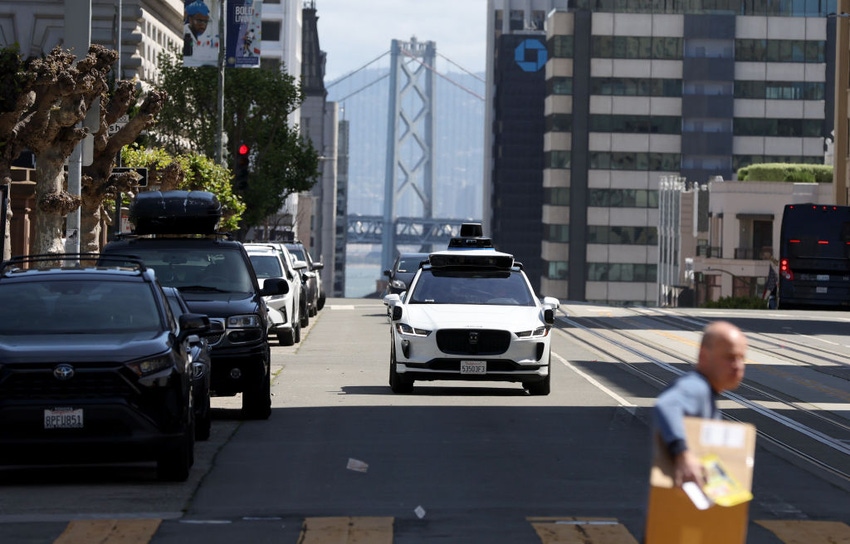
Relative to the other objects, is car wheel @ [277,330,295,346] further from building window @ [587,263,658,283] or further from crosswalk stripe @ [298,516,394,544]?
building window @ [587,263,658,283]

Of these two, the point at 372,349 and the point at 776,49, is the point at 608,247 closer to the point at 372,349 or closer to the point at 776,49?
the point at 776,49

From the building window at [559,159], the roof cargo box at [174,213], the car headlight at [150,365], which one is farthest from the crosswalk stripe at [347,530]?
the building window at [559,159]

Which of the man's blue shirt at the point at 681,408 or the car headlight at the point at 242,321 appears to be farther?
the car headlight at the point at 242,321

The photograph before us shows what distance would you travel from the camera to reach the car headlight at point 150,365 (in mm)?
13344

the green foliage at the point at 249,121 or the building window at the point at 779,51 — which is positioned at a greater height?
the building window at the point at 779,51

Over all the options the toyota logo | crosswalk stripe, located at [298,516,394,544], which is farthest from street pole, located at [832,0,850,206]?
crosswalk stripe, located at [298,516,394,544]

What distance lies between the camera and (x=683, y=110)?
15800 cm

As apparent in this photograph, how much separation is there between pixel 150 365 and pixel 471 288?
10139 millimetres

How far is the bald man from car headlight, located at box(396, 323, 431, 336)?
14810 millimetres

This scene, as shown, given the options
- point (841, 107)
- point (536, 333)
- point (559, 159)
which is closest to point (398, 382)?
point (536, 333)

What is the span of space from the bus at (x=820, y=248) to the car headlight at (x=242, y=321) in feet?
120

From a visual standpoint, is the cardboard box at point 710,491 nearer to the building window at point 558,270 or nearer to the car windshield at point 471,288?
the car windshield at point 471,288

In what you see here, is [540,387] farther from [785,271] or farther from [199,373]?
[785,271]

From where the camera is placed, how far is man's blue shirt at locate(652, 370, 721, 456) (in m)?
6.83
